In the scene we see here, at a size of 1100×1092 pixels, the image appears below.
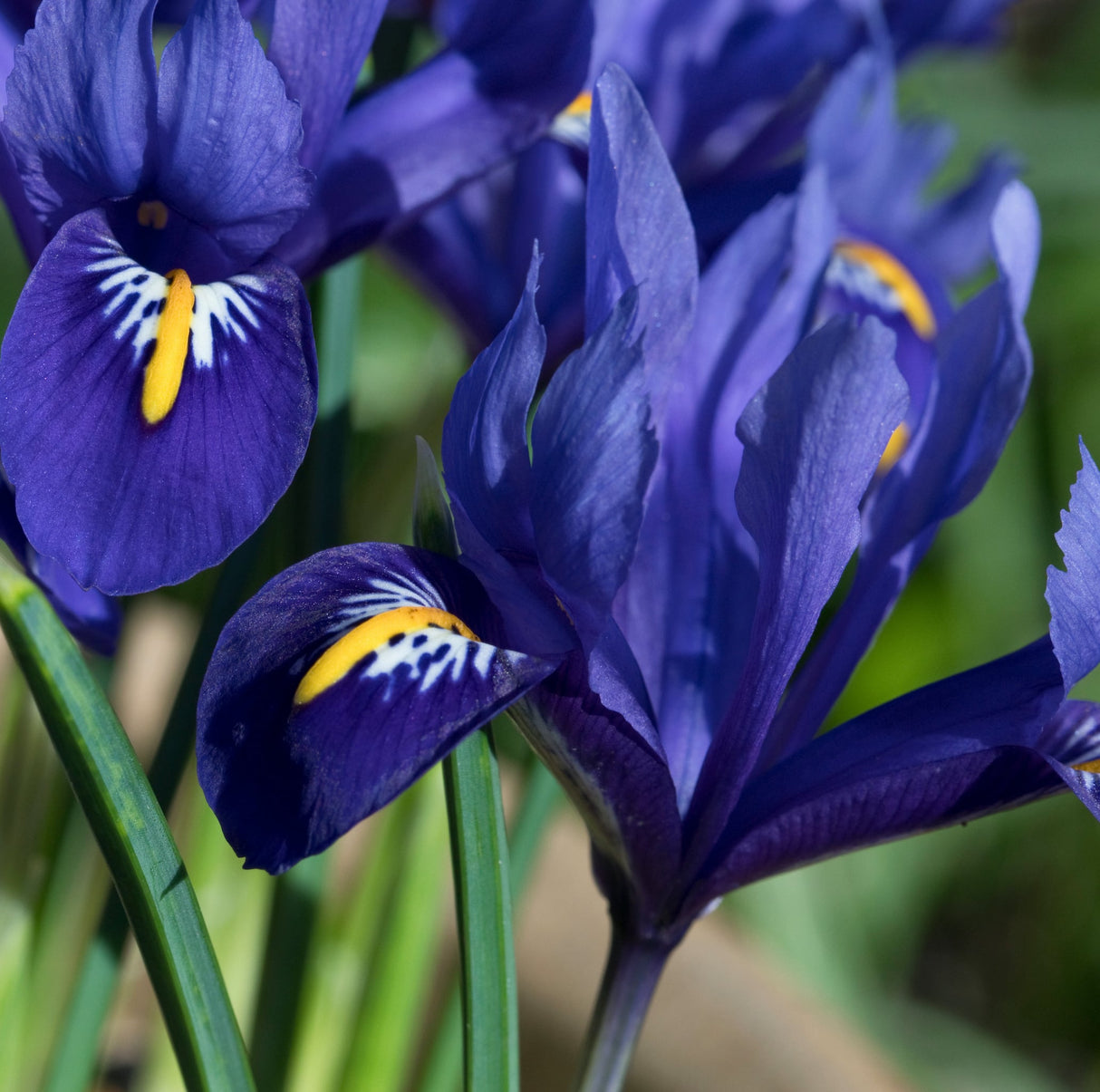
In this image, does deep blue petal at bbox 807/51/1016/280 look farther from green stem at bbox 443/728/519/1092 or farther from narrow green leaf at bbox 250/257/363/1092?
green stem at bbox 443/728/519/1092

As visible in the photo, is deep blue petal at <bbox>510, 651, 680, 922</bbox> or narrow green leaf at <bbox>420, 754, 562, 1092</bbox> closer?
deep blue petal at <bbox>510, 651, 680, 922</bbox>

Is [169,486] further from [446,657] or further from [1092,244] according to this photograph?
[1092,244]

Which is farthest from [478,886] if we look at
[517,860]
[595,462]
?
[517,860]

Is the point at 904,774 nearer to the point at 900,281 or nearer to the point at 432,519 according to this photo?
the point at 432,519

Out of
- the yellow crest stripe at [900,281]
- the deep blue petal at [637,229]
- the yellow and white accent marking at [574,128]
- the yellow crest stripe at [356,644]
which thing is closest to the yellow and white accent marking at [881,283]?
the yellow crest stripe at [900,281]

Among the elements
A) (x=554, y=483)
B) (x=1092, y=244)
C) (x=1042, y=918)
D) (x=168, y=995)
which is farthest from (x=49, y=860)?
(x=1092, y=244)

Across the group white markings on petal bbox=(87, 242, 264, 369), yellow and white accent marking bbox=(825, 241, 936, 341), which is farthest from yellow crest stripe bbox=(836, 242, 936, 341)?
white markings on petal bbox=(87, 242, 264, 369)
